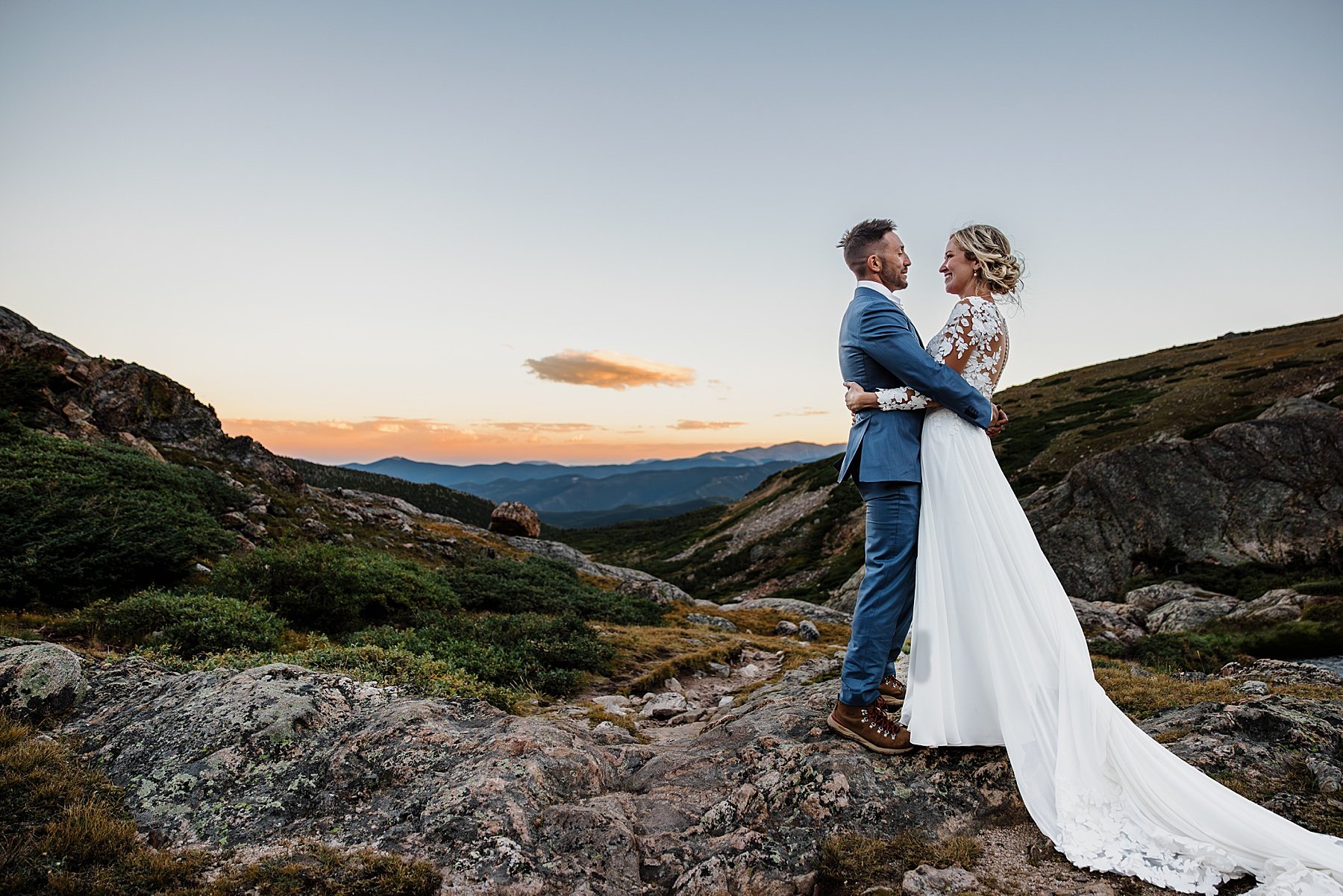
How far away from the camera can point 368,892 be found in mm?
3209

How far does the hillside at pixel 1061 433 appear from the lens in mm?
41000

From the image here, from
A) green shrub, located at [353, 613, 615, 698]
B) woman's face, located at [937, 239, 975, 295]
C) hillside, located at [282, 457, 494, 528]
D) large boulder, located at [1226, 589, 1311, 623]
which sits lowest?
hillside, located at [282, 457, 494, 528]

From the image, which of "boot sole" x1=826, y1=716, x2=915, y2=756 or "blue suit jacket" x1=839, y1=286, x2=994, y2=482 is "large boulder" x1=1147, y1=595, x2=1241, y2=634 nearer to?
"boot sole" x1=826, y1=716, x2=915, y2=756

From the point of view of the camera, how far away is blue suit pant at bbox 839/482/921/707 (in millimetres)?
4926

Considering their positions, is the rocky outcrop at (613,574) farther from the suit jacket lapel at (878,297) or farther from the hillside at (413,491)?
the hillside at (413,491)

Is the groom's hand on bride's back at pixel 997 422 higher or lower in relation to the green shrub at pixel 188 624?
higher

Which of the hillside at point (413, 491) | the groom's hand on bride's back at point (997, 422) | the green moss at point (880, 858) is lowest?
the hillside at point (413, 491)

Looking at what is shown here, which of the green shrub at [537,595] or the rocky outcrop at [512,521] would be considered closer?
the green shrub at [537,595]

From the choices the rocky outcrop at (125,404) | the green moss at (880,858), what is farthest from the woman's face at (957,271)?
the rocky outcrop at (125,404)

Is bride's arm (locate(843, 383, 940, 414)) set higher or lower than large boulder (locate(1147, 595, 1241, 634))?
higher

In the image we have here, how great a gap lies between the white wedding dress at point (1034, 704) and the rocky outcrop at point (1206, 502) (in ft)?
89.9

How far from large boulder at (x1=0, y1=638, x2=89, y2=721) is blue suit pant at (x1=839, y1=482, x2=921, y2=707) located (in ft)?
20.5

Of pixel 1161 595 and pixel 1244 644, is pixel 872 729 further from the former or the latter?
pixel 1161 595

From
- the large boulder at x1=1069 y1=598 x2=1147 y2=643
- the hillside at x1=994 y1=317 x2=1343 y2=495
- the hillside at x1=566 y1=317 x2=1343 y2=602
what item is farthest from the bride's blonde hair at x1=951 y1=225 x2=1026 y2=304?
the hillside at x1=994 y1=317 x2=1343 y2=495
